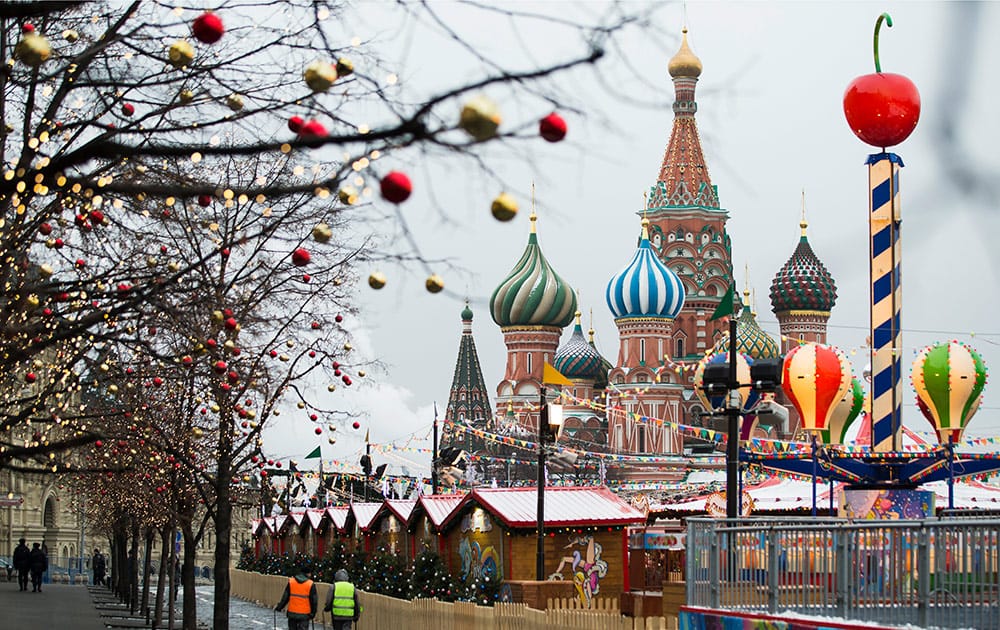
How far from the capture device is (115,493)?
3491 centimetres

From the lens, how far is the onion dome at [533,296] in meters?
119

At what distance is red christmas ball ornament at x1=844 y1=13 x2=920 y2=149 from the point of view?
32344 mm

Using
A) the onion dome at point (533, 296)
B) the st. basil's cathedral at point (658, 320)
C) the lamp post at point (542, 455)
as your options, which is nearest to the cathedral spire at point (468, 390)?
the st. basil's cathedral at point (658, 320)

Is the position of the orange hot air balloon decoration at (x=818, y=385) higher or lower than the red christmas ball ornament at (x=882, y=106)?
lower

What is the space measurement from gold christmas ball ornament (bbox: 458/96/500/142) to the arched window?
265 feet

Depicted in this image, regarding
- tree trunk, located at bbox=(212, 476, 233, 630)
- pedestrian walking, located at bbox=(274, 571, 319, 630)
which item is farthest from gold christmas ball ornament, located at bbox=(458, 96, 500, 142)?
tree trunk, located at bbox=(212, 476, 233, 630)

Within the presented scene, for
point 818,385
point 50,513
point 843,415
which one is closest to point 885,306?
point 818,385

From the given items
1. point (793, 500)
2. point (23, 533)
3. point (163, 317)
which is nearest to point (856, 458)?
point (793, 500)

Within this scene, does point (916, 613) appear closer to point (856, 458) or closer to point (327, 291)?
point (327, 291)

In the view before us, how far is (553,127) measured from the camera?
5770mm

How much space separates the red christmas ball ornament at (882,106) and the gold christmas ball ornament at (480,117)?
2880cm

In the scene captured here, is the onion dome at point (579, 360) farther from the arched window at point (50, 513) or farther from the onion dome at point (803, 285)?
the arched window at point (50, 513)

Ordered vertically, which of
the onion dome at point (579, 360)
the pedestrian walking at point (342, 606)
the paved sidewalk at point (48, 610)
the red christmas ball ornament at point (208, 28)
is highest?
the onion dome at point (579, 360)

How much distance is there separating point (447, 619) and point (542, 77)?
19002 millimetres
